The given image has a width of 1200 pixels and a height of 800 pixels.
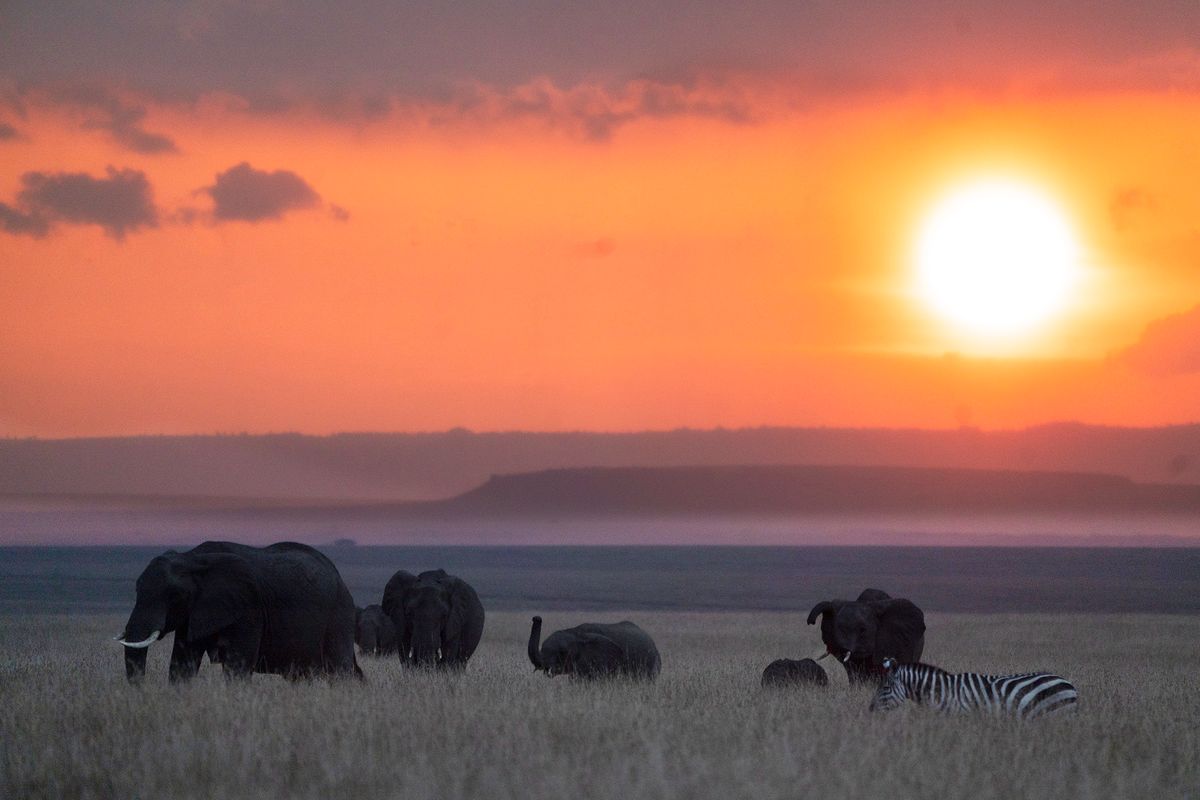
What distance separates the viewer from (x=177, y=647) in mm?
19438

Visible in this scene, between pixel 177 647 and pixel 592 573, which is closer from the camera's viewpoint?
pixel 177 647

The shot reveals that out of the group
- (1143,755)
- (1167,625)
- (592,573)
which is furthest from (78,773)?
(592,573)

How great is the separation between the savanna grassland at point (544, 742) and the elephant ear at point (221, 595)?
0.92 meters

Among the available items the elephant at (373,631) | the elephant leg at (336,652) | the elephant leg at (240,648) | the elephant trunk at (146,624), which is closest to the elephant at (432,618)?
the elephant leg at (336,652)

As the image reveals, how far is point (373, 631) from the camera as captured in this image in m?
38.4

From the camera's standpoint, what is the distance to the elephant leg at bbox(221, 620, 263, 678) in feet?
63.7

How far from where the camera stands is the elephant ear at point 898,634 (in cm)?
2475

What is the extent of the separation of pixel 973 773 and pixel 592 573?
5714 inches

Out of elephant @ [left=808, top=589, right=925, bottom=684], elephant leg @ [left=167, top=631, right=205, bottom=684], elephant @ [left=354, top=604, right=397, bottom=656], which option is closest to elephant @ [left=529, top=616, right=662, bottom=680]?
elephant @ [left=808, top=589, right=925, bottom=684]

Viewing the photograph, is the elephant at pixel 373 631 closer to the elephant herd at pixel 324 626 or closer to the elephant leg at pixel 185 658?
the elephant herd at pixel 324 626

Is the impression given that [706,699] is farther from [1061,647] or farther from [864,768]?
[1061,647]

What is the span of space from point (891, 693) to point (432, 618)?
1029 centimetres

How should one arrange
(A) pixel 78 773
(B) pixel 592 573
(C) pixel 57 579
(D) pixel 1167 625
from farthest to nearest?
(B) pixel 592 573
(C) pixel 57 579
(D) pixel 1167 625
(A) pixel 78 773

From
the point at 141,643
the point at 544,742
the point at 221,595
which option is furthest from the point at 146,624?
the point at 544,742
